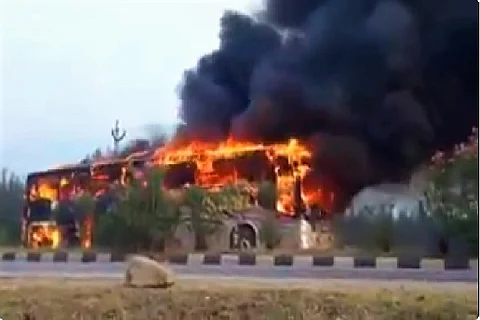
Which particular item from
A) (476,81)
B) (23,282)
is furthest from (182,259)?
(476,81)

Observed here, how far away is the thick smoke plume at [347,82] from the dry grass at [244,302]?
1.56ft

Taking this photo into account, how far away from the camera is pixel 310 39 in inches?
142

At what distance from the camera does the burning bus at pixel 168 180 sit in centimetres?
360

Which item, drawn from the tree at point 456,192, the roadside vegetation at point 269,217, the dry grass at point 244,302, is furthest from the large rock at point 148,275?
the tree at point 456,192

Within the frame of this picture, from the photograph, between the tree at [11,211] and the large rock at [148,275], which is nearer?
the large rock at [148,275]

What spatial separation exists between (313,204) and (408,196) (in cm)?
38

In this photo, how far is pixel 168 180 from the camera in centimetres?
362

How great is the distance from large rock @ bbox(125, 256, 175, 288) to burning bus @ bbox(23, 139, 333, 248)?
0.29 m

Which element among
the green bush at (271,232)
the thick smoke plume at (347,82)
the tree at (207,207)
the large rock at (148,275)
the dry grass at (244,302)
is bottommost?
the dry grass at (244,302)

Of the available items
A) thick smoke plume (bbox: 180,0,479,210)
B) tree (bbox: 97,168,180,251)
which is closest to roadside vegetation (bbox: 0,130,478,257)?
tree (bbox: 97,168,180,251)

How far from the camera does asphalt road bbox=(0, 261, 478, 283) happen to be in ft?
11.1

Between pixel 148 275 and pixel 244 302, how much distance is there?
0.36 meters

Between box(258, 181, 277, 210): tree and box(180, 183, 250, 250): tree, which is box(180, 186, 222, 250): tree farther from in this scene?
box(258, 181, 277, 210): tree

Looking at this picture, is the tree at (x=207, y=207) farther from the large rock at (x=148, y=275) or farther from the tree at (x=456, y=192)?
the tree at (x=456, y=192)
